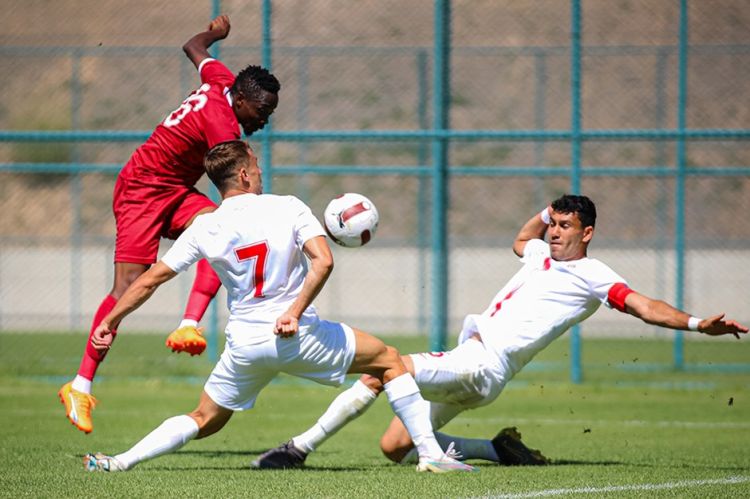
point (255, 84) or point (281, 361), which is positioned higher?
point (255, 84)

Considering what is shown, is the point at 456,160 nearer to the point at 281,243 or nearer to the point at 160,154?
the point at 160,154

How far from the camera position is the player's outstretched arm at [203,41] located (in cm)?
769

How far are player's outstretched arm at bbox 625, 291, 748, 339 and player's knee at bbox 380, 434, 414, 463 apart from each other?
1.48 metres

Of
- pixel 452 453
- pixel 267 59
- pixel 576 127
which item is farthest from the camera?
pixel 267 59

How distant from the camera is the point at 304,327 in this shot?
581cm

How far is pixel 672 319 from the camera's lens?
5883mm

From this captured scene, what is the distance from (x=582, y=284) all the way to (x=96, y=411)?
4.72 metres

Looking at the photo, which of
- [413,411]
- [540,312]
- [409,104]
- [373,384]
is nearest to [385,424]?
[373,384]

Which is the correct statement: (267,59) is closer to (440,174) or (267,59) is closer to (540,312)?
(440,174)

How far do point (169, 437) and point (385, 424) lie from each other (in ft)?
11.3

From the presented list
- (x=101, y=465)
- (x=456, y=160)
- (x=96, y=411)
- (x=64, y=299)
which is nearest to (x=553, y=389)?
(x=96, y=411)

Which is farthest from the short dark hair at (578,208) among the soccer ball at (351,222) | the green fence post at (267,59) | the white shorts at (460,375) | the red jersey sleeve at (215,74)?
the green fence post at (267,59)

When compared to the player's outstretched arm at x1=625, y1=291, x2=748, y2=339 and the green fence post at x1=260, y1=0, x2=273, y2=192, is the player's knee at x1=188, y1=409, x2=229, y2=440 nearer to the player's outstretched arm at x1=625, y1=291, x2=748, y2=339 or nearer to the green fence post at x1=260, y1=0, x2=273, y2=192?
the player's outstretched arm at x1=625, y1=291, x2=748, y2=339

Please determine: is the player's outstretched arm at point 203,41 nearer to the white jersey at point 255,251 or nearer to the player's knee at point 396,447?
the white jersey at point 255,251
